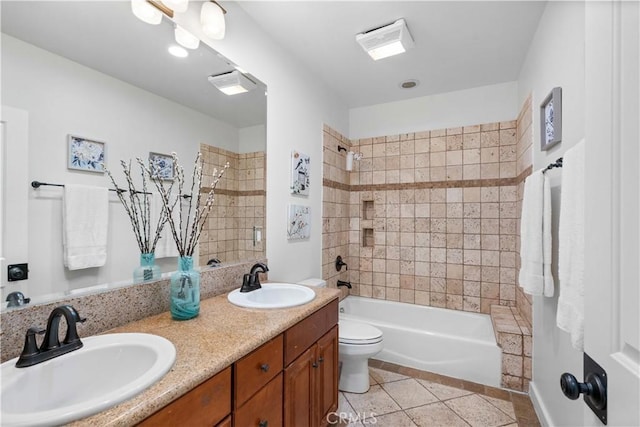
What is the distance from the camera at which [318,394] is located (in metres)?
1.51

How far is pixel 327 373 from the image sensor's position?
162cm

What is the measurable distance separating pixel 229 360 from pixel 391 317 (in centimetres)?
250

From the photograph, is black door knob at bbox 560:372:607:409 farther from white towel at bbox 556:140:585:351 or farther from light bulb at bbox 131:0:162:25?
light bulb at bbox 131:0:162:25

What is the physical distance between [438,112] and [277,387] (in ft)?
9.38

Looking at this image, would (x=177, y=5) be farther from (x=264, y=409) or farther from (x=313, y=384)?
(x=313, y=384)

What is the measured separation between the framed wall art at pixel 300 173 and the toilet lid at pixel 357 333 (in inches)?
43.4

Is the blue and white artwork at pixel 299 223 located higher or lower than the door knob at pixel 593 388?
higher

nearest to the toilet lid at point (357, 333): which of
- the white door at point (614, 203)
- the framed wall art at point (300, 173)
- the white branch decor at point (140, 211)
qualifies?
the framed wall art at point (300, 173)

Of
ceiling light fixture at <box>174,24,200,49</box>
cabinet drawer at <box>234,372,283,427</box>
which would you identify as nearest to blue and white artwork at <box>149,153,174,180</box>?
ceiling light fixture at <box>174,24,200,49</box>

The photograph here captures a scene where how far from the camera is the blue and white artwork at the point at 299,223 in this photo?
2.22 m

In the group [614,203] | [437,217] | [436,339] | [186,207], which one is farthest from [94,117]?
[437,217]

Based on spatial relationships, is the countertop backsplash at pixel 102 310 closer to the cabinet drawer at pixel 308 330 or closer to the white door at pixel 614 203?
the cabinet drawer at pixel 308 330

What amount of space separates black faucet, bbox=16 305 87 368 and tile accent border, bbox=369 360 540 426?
2.26 m

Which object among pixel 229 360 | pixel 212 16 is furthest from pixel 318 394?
pixel 212 16
